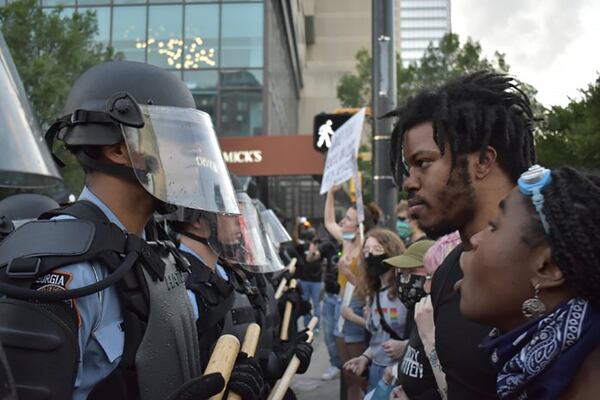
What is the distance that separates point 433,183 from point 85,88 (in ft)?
3.85

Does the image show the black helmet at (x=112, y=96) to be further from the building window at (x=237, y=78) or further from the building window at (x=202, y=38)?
the building window at (x=202, y=38)

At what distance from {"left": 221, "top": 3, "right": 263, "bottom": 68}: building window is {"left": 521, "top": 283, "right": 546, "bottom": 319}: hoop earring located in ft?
73.5

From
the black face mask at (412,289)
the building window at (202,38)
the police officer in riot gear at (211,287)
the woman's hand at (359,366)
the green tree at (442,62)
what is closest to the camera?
the police officer in riot gear at (211,287)

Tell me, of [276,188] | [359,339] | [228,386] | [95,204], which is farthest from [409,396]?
[276,188]

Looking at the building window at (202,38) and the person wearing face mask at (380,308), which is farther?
Answer: the building window at (202,38)

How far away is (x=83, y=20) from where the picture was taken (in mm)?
17750

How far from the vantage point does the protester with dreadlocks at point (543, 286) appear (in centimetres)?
139

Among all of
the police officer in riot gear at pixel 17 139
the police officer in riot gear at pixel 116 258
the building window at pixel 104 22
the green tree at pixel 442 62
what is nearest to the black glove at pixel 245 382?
the police officer in riot gear at pixel 116 258

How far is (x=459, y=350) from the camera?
207 centimetres

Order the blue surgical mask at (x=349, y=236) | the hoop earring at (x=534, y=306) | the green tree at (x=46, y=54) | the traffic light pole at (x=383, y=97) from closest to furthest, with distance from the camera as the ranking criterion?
the hoop earring at (x=534, y=306)
the blue surgical mask at (x=349, y=236)
the traffic light pole at (x=383, y=97)
the green tree at (x=46, y=54)

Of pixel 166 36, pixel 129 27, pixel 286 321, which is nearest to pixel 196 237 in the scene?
pixel 286 321

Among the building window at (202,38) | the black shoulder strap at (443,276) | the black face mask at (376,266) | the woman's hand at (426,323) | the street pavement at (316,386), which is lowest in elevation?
the street pavement at (316,386)

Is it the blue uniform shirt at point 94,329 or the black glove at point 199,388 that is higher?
the blue uniform shirt at point 94,329

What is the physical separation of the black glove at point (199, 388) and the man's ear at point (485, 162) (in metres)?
1.10
